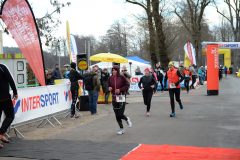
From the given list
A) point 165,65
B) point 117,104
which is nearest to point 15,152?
point 117,104

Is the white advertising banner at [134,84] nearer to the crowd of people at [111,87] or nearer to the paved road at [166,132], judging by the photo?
the crowd of people at [111,87]

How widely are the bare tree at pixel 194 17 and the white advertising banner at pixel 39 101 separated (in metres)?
35.5

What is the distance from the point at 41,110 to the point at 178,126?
4.11 metres

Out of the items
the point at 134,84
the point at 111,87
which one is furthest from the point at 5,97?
the point at 134,84

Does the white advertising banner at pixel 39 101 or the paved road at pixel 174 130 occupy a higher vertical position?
the white advertising banner at pixel 39 101

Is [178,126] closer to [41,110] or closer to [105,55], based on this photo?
[41,110]

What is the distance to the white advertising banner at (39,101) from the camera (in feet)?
25.2

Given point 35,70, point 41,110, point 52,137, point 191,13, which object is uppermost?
point 191,13

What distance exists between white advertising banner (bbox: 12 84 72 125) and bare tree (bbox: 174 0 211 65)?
35.5 metres

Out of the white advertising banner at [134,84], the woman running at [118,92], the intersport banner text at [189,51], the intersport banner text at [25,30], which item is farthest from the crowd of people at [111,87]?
the intersport banner text at [189,51]

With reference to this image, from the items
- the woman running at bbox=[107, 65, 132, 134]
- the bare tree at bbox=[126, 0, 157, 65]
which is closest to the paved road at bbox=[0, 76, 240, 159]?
the woman running at bbox=[107, 65, 132, 134]

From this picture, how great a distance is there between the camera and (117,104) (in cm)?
770

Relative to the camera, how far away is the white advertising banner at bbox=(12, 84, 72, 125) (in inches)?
303

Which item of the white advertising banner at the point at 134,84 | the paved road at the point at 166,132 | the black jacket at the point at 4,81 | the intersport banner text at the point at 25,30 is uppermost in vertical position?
the intersport banner text at the point at 25,30
